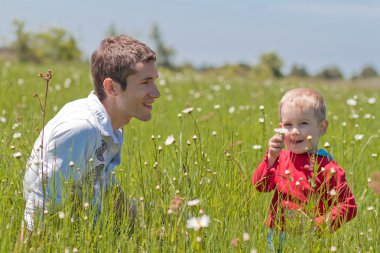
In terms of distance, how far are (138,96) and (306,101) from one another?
102cm

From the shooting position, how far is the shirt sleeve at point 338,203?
359 cm

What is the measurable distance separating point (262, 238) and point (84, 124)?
115 centimetres

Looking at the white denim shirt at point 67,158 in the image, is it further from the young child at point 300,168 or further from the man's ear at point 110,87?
the young child at point 300,168

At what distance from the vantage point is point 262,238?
344 centimetres

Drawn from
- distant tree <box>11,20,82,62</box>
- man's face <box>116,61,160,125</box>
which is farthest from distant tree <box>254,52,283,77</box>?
man's face <box>116,61,160,125</box>

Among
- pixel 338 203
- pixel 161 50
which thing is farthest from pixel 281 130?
pixel 161 50

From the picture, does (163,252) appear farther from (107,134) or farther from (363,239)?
(363,239)

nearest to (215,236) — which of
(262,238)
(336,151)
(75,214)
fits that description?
(262,238)

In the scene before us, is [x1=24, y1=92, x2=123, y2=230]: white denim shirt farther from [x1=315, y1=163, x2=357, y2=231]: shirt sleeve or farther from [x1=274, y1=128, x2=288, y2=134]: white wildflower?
[x1=315, y1=163, x2=357, y2=231]: shirt sleeve

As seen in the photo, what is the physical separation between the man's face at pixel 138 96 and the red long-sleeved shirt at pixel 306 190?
81 centimetres

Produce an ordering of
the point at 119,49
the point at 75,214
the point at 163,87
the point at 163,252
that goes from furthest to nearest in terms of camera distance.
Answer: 1. the point at 163,87
2. the point at 119,49
3. the point at 75,214
4. the point at 163,252

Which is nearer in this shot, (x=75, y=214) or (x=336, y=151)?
(x=75, y=214)

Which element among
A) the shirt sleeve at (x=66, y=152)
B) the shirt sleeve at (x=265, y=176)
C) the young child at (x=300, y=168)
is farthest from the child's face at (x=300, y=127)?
the shirt sleeve at (x=66, y=152)

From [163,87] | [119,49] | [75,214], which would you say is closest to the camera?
[75,214]
